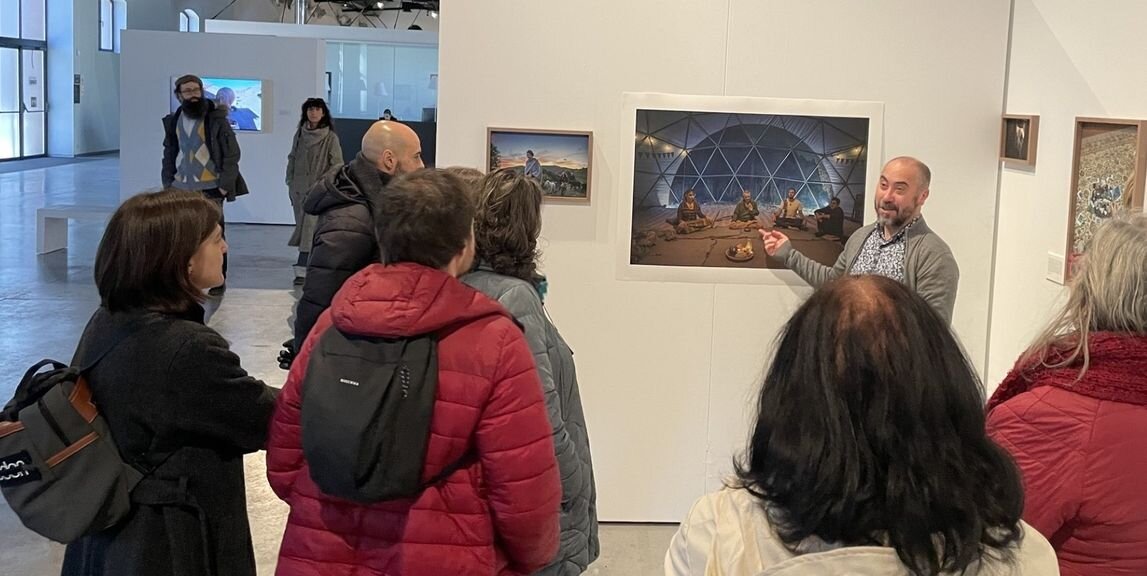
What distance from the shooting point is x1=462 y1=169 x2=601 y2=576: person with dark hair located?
2566mm

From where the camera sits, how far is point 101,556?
233 centimetres

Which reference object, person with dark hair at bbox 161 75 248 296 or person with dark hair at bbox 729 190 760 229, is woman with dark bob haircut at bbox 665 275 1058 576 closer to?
person with dark hair at bbox 729 190 760 229

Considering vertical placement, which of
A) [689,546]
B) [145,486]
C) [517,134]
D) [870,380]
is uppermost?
[517,134]

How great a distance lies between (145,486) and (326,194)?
1652 millimetres

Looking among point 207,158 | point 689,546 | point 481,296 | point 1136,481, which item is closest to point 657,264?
point 481,296

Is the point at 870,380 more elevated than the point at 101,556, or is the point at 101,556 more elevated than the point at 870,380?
the point at 870,380

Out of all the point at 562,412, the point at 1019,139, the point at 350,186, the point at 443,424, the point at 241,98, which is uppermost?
the point at 241,98

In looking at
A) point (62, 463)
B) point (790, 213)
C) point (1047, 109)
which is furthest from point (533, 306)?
point (1047, 109)

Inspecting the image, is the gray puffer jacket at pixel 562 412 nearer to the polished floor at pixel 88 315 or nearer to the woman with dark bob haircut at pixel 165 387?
the woman with dark bob haircut at pixel 165 387

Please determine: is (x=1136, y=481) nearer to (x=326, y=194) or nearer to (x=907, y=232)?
(x=907, y=232)

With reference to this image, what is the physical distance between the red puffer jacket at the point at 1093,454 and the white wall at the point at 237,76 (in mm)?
13391

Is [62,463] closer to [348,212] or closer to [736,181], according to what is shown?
[348,212]

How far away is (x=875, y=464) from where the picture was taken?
1304mm

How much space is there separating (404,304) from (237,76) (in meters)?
13.2
